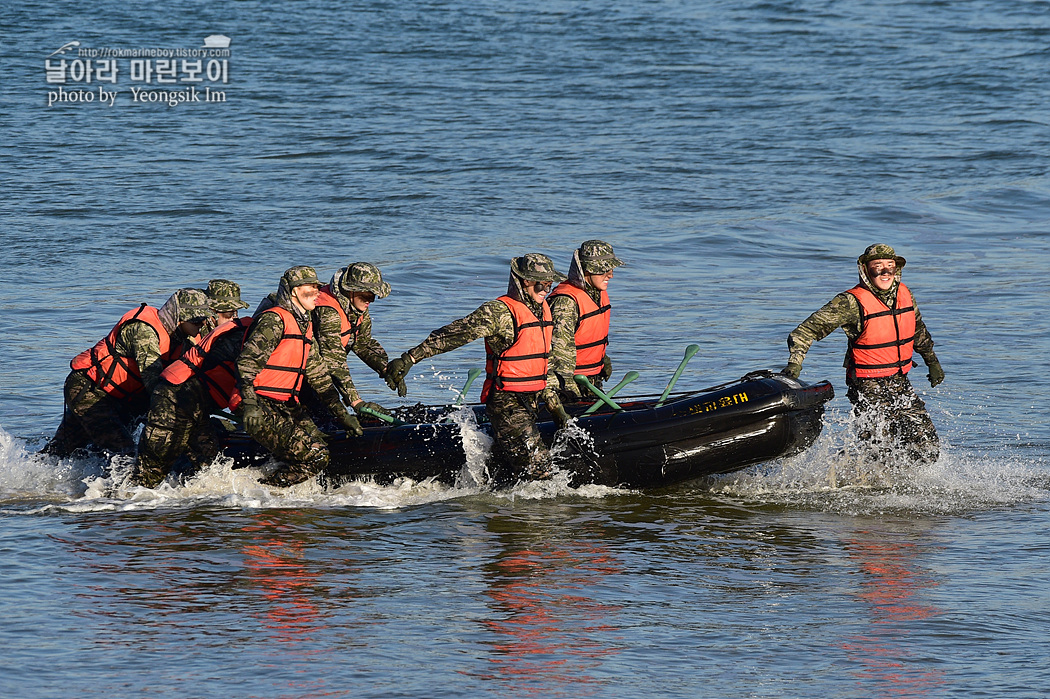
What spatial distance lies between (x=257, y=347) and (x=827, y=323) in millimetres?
3635

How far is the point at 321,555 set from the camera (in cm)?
805

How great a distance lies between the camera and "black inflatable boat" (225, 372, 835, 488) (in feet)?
29.8

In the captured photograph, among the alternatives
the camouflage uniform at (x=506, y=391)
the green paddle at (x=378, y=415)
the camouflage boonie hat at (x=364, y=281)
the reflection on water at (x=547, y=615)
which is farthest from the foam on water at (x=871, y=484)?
the camouflage boonie hat at (x=364, y=281)

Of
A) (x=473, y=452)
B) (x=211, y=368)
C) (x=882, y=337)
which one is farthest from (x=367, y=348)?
(x=882, y=337)

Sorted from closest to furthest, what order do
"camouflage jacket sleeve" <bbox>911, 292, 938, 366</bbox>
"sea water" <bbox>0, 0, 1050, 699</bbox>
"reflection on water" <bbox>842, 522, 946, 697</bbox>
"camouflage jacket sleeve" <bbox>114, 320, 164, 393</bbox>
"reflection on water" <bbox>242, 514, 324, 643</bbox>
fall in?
"reflection on water" <bbox>842, 522, 946, 697</bbox>
"sea water" <bbox>0, 0, 1050, 699</bbox>
"reflection on water" <bbox>242, 514, 324, 643</bbox>
"camouflage jacket sleeve" <bbox>114, 320, 164, 393</bbox>
"camouflage jacket sleeve" <bbox>911, 292, 938, 366</bbox>

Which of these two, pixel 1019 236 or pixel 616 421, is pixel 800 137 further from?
pixel 616 421

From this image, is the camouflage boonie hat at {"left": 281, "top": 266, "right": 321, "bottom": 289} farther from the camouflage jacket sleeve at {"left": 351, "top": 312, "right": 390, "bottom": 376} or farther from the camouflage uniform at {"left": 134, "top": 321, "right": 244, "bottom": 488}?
the camouflage jacket sleeve at {"left": 351, "top": 312, "right": 390, "bottom": 376}

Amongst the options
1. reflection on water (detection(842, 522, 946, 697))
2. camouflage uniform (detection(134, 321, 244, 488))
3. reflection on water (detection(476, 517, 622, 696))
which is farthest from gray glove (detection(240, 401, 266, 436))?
reflection on water (detection(842, 522, 946, 697))

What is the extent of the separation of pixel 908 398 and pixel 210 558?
4.60 meters

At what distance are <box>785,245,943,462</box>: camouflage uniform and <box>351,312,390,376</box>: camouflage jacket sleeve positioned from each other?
270 cm

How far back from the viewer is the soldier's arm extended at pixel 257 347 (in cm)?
831

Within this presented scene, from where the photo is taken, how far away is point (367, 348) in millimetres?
9312

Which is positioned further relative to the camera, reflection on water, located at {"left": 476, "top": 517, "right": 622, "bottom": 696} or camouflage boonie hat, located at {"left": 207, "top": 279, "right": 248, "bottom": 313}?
camouflage boonie hat, located at {"left": 207, "top": 279, "right": 248, "bottom": 313}

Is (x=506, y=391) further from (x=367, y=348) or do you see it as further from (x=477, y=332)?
(x=367, y=348)
